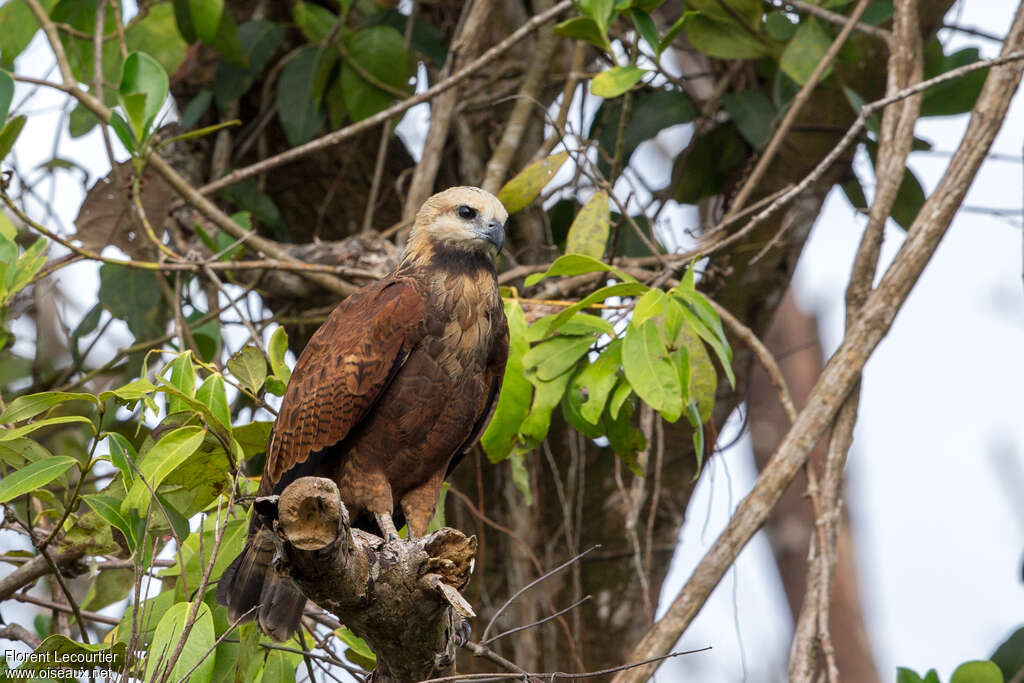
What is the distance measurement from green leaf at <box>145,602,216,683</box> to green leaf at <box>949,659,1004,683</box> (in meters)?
2.10

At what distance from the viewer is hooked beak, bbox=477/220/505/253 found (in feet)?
11.1

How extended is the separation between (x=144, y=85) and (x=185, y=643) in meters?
1.82

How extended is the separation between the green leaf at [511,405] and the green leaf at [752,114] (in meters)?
1.95

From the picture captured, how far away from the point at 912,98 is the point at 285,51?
2987 mm

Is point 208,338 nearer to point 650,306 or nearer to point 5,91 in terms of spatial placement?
point 5,91

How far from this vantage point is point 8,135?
3.56 meters

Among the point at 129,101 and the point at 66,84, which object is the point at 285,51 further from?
the point at 129,101

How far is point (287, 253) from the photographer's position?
4.32m

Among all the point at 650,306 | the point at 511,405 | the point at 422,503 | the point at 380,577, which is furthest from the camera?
the point at 422,503

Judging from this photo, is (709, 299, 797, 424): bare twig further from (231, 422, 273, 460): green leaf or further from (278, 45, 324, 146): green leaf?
(278, 45, 324, 146): green leaf

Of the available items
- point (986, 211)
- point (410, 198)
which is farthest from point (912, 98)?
point (410, 198)

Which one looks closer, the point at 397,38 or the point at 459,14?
the point at 397,38

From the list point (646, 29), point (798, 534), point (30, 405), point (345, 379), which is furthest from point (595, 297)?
point (798, 534)

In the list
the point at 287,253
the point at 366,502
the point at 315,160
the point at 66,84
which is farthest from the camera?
the point at 315,160
